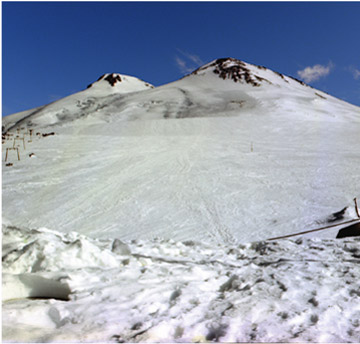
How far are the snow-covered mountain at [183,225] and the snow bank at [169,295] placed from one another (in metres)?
0.01

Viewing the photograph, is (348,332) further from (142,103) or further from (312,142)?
(142,103)

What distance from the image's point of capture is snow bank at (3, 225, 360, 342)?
2.31 meters

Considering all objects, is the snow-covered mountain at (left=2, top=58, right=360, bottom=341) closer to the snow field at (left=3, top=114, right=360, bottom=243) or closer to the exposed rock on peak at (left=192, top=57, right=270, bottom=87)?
the snow field at (left=3, top=114, right=360, bottom=243)

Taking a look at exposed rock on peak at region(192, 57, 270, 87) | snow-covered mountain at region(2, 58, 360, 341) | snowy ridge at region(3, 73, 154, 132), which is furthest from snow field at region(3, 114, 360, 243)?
exposed rock on peak at region(192, 57, 270, 87)

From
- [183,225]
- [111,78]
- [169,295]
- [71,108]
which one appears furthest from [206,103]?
[111,78]

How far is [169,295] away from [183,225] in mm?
4888

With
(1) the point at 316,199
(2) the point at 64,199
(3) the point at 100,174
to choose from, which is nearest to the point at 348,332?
(1) the point at 316,199

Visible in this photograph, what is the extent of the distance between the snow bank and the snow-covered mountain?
0.05ft

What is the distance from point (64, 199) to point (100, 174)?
211 cm

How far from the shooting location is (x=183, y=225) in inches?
311

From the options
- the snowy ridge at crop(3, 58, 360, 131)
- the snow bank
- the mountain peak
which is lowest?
the snow bank

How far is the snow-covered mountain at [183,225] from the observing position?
99.4 inches

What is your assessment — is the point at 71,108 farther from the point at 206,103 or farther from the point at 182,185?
the point at 182,185

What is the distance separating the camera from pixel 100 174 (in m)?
11.4
